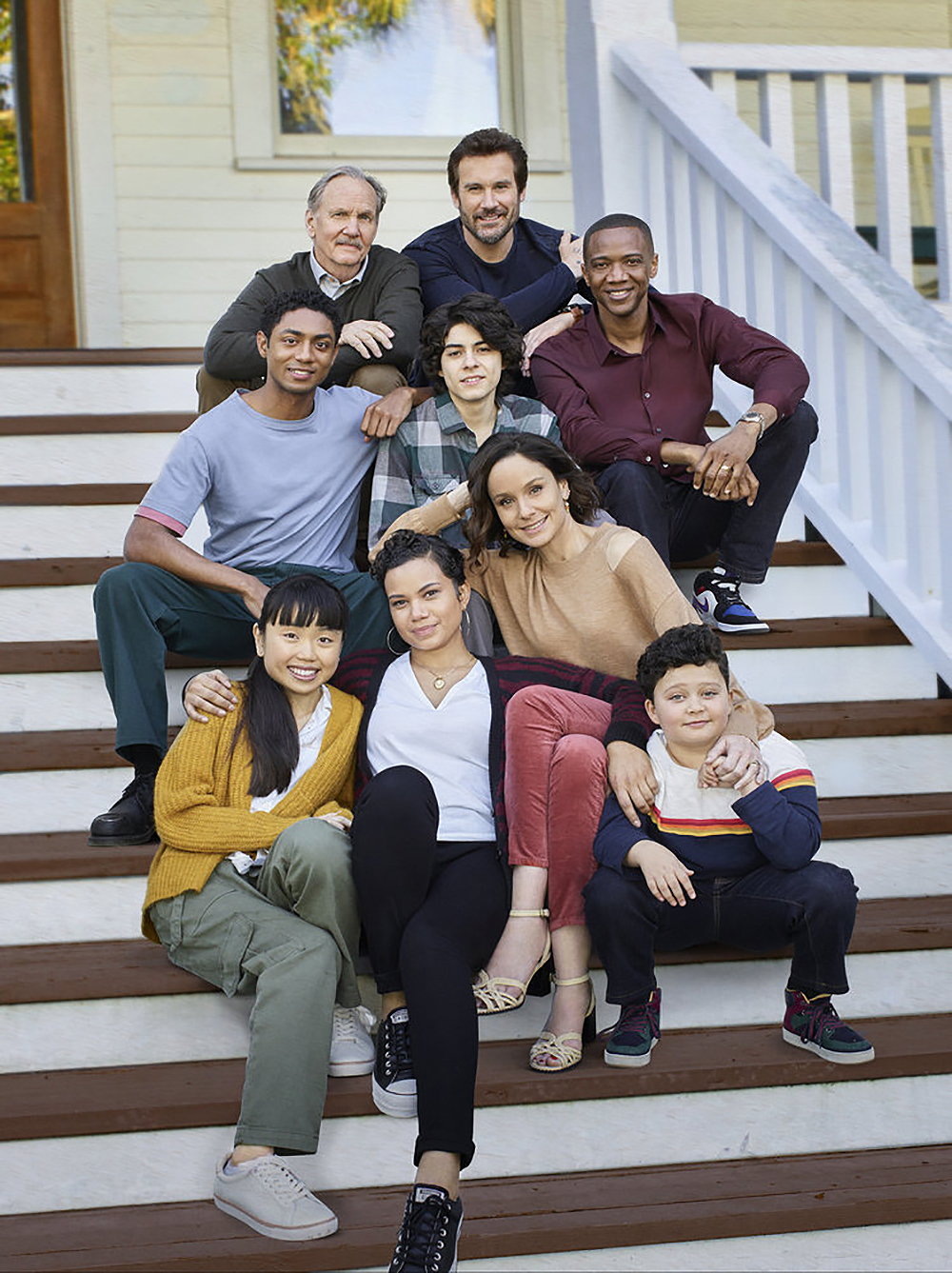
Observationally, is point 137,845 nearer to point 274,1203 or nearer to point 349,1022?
point 349,1022

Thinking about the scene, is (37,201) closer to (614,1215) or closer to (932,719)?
(932,719)

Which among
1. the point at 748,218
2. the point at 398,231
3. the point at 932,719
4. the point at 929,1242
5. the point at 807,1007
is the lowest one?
the point at 929,1242

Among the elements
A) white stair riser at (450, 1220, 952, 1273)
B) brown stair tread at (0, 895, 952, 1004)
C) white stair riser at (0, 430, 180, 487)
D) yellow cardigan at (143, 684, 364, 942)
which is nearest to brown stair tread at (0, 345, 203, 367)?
white stair riser at (0, 430, 180, 487)

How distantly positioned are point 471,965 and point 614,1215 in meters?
0.44

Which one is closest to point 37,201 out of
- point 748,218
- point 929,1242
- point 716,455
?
point 748,218

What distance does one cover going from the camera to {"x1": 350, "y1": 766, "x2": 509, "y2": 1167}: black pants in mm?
2057

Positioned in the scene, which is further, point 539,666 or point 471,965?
point 539,666

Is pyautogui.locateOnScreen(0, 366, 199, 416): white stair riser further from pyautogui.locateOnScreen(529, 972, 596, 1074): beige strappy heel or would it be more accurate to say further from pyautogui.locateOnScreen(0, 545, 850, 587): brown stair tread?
pyautogui.locateOnScreen(529, 972, 596, 1074): beige strappy heel

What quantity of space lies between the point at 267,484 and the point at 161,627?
16.6 inches

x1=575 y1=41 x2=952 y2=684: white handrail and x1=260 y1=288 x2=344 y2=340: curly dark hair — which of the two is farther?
x1=575 y1=41 x2=952 y2=684: white handrail

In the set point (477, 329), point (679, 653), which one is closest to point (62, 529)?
point (477, 329)

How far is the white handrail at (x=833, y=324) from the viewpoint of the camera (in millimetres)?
3160

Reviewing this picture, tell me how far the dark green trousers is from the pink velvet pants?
1.79ft

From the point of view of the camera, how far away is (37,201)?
5000mm
